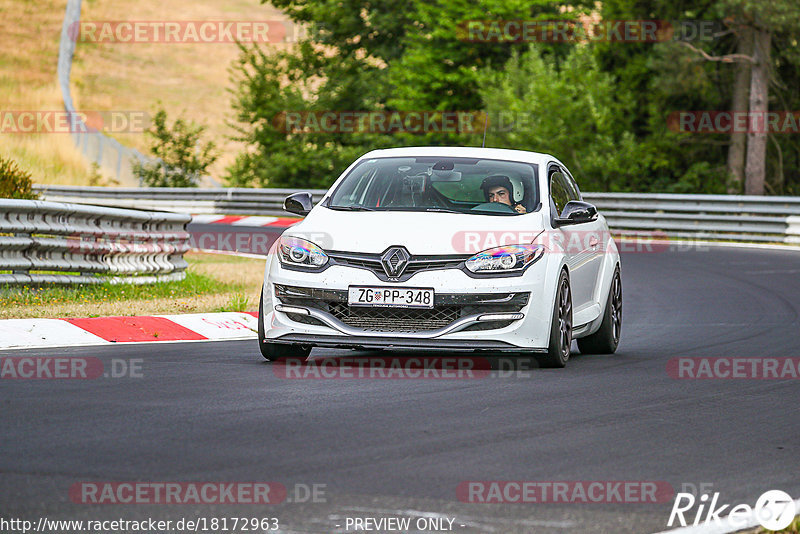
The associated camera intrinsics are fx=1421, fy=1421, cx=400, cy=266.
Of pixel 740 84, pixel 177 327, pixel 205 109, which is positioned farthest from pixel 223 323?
pixel 205 109

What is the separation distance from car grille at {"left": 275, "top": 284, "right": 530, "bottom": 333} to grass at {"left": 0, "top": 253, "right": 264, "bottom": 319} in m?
3.93

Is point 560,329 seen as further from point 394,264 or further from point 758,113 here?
point 758,113

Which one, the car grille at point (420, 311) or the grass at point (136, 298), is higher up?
the car grille at point (420, 311)

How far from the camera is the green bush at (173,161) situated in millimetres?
48656

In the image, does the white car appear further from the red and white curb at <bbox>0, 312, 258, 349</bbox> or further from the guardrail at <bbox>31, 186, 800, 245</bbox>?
the guardrail at <bbox>31, 186, 800, 245</bbox>

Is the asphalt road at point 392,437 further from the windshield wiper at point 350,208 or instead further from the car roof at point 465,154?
the car roof at point 465,154

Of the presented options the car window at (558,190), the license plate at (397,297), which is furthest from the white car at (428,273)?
A: the car window at (558,190)

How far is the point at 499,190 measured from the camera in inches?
429

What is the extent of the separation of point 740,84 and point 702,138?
2258 millimetres

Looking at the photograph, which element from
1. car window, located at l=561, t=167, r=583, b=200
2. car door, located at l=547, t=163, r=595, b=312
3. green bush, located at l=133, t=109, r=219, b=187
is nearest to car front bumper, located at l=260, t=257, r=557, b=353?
car door, located at l=547, t=163, r=595, b=312

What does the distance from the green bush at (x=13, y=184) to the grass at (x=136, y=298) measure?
297 centimetres

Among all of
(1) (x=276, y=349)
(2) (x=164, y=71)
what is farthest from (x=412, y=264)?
(2) (x=164, y=71)

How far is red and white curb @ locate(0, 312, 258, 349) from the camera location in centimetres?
1165

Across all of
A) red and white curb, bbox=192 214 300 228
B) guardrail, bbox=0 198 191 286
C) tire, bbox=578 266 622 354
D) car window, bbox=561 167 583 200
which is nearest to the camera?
tire, bbox=578 266 622 354
